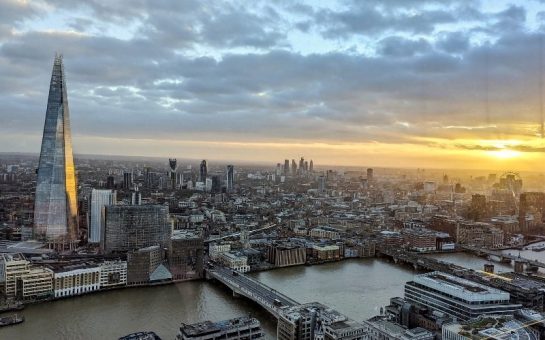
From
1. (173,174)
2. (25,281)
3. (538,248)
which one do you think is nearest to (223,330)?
(25,281)

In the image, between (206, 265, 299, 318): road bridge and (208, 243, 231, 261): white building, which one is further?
(208, 243, 231, 261): white building

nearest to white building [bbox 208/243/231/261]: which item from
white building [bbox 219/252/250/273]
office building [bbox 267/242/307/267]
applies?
white building [bbox 219/252/250/273]

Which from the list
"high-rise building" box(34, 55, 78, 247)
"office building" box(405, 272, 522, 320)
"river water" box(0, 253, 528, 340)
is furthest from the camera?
"high-rise building" box(34, 55, 78, 247)

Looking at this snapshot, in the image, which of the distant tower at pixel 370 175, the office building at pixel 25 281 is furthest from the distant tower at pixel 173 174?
the office building at pixel 25 281

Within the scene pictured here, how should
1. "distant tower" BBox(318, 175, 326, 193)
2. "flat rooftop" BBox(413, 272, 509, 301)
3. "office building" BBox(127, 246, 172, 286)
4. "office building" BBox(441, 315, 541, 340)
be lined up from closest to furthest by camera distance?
"office building" BBox(441, 315, 541, 340) → "flat rooftop" BBox(413, 272, 509, 301) → "office building" BBox(127, 246, 172, 286) → "distant tower" BBox(318, 175, 326, 193)

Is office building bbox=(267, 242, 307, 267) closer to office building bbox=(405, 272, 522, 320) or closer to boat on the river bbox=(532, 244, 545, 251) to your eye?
office building bbox=(405, 272, 522, 320)
